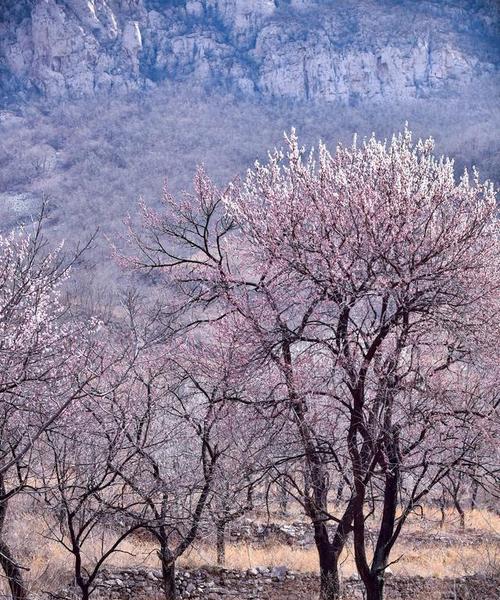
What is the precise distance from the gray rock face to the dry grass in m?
129

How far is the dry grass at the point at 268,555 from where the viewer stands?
11.7 metres

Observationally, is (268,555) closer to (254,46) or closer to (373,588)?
(373,588)

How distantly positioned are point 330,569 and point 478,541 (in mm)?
9308

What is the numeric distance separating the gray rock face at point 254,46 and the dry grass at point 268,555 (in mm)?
128873

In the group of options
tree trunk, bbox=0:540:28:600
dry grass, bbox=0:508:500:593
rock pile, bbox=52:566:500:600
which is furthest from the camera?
dry grass, bbox=0:508:500:593

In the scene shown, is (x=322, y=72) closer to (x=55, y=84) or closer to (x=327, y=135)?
(x=327, y=135)

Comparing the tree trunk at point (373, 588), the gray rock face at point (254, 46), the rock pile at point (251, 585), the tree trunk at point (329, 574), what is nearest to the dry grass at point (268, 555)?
the rock pile at point (251, 585)

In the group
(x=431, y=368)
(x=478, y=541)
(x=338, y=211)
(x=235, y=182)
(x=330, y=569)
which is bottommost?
(x=478, y=541)

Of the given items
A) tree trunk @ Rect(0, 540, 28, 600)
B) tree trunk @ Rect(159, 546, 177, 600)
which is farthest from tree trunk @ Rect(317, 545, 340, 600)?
tree trunk @ Rect(0, 540, 28, 600)

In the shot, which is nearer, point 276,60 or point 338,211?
point 338,211

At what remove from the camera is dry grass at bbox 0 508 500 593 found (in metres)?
11.7

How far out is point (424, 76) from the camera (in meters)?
142

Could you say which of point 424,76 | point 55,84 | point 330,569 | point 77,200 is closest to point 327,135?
point 77,200

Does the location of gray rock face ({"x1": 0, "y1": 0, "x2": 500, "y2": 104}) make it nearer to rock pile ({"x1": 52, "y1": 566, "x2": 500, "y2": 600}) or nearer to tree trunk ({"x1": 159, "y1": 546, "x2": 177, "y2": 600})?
rock pile ({"x1": 52, "y1": 566, "x2": 500, "y2": 600})
